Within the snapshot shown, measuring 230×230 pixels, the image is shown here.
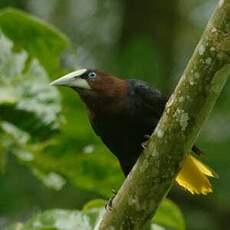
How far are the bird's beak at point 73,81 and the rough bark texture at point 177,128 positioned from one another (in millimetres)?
595

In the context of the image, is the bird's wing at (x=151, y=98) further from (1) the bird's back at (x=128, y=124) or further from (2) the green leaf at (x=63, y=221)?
(2) the green leaf at (x=63, y=221)

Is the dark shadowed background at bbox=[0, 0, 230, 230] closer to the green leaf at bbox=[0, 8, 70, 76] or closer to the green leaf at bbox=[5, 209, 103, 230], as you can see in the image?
the green leaf at bbox=[0, 8, 70, 76]

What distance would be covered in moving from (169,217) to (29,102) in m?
0.63

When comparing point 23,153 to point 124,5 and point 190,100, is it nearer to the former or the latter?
point 190,100

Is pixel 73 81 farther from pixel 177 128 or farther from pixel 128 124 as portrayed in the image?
pixel 177 128

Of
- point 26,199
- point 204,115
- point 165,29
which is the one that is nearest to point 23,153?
point 204,115

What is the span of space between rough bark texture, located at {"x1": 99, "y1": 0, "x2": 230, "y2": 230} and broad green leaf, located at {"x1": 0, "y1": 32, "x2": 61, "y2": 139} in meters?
0.57

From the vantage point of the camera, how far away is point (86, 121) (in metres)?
3.41

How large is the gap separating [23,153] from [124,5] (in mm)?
2374

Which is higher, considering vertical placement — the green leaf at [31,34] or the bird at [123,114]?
the green leaf at [31,34]

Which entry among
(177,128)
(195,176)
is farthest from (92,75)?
(177,128)

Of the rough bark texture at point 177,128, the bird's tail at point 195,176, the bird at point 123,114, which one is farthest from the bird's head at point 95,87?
the rough bark texture at point 177,128

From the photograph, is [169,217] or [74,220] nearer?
[74,220]

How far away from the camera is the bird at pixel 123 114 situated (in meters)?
3.13
